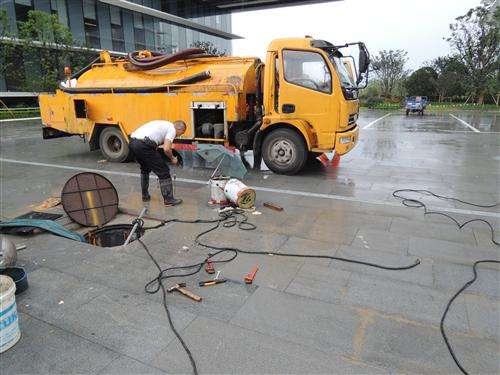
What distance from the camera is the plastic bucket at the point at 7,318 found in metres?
2.50

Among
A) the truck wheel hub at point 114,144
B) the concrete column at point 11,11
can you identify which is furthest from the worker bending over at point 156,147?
the concrete column at point 11,11

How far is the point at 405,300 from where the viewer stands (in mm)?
3195

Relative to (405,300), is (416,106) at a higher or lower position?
higher

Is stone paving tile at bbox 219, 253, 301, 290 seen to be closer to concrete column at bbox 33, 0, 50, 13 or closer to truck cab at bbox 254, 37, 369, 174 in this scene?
truck cab at bbox 254, 37, 369, 174

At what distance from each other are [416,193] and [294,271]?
3770mm

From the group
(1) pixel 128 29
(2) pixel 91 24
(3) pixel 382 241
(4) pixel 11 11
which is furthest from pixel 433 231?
(1) pixel 128 29

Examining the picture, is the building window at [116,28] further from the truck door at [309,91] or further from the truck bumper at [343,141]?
the truck bumper at [343,141]

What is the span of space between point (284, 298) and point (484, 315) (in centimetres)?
162

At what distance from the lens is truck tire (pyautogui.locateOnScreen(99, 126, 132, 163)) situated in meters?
9.48

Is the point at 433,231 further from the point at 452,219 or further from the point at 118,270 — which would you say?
the point at 118,270

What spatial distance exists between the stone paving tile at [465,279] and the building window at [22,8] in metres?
31.1

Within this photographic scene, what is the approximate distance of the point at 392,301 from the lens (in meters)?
3.18

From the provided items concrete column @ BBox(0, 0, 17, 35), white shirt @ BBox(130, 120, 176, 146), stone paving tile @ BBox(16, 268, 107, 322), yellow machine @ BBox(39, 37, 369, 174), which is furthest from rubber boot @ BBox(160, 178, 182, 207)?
concrete column @ BBox(0, 0, 17, 35)

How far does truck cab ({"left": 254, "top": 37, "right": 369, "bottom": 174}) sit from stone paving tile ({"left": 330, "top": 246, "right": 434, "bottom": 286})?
3636mm
